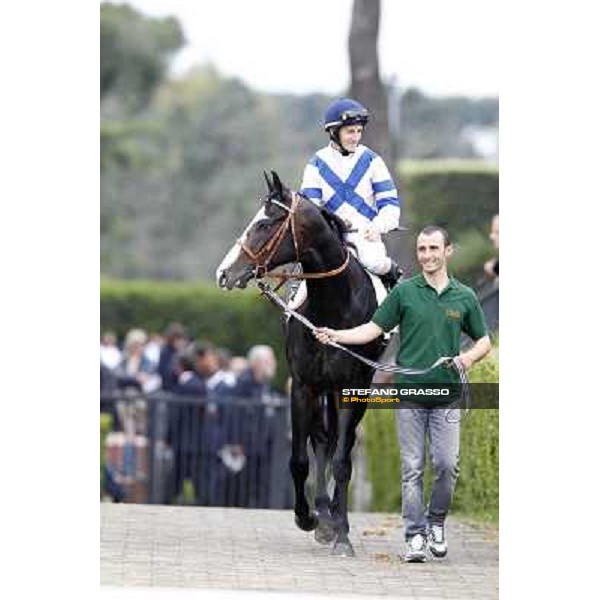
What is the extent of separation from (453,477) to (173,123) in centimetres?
2392

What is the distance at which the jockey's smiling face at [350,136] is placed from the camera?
1042 centimetres

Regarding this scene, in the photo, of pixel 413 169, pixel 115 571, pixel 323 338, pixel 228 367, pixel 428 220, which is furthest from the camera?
pixel 228 367

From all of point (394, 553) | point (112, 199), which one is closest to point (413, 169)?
point (394, 553)

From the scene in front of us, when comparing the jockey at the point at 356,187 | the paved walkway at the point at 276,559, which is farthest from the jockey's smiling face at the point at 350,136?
the paved walkway at the point at 276,559

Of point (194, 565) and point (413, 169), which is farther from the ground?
point (413, 169)

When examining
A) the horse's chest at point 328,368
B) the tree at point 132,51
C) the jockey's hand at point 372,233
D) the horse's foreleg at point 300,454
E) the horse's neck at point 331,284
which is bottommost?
the horse's foreleg at point 300,454

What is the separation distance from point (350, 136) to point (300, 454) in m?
1.81

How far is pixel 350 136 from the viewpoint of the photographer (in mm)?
10445

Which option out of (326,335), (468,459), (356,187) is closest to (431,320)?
(326,335)

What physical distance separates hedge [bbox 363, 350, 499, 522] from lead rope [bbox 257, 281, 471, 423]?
0.83 ft

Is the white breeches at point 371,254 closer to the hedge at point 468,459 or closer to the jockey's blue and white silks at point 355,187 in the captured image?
the jockey's blue and white silks at point 355,187

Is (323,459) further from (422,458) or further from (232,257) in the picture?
(232,257)

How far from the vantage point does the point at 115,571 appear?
982 centimetres
